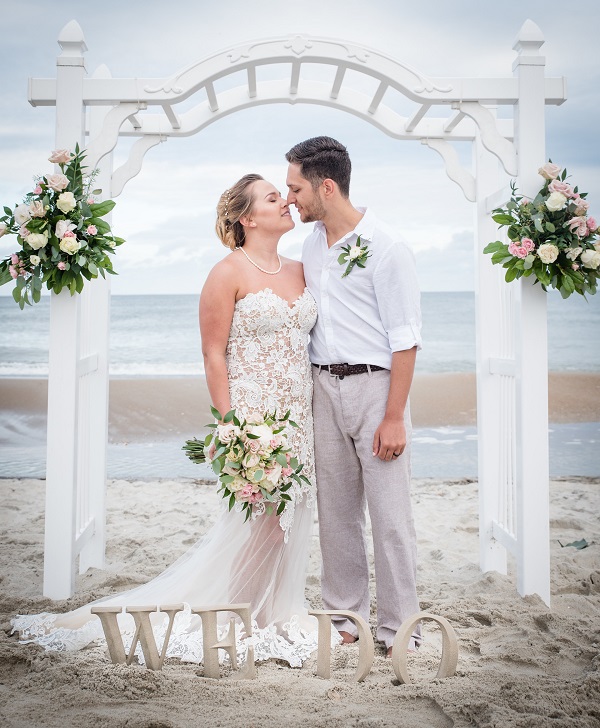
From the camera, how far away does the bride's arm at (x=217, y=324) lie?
3.11 metres

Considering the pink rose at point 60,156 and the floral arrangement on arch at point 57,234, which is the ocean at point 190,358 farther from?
the pink rose at point 60,156

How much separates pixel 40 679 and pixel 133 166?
2763 mm

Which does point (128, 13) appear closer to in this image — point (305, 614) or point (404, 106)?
point (404, 106)

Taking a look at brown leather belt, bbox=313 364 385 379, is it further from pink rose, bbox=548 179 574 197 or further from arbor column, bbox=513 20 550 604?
pink rose, bbox=548 179 574 197

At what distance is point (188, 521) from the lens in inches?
219

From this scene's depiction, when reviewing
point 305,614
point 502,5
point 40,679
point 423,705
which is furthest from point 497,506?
point 502,5

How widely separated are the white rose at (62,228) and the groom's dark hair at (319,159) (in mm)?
1082

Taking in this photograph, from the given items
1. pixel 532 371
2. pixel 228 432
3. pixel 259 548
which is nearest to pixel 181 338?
pixel 532 371

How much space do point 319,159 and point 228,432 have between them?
52.2 inches

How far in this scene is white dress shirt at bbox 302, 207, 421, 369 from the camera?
3.12m

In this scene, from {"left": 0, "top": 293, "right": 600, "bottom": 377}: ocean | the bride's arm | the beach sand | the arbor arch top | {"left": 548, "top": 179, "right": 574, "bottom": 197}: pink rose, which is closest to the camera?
the bride's arm

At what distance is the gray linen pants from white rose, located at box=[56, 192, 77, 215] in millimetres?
1389

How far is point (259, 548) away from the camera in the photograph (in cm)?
326

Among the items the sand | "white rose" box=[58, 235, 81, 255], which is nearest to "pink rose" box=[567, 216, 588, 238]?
the sand
